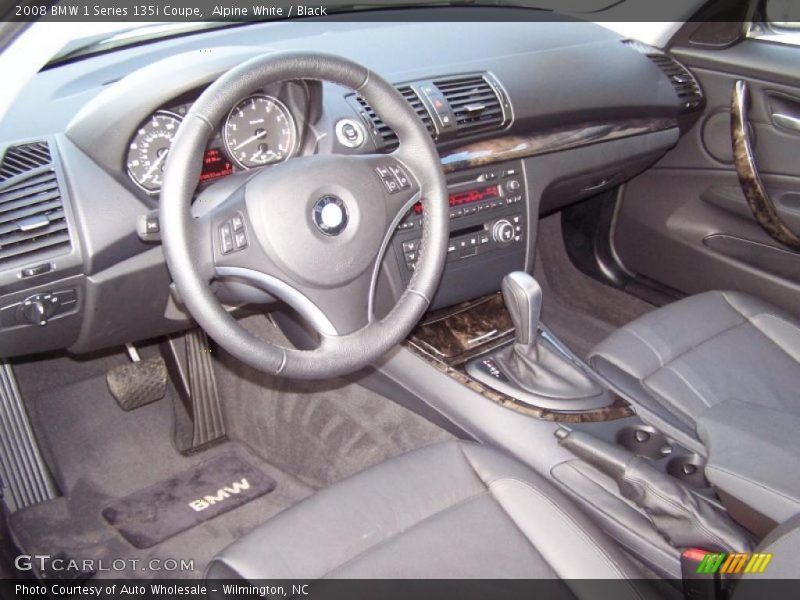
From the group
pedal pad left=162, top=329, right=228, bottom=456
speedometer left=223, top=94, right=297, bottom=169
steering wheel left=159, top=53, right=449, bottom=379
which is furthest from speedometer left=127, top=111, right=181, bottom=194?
pedal pad left=162, top=329, right=228, bottom=456

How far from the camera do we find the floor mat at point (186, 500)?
224 cm

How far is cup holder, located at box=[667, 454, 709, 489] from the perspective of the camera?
1.85 metres

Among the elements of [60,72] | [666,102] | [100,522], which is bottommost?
[100,522]

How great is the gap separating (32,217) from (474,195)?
1.12 meters

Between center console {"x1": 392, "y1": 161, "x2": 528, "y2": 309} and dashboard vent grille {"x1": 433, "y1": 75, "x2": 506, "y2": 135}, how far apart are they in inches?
4.7

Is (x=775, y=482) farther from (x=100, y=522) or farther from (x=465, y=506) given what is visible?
(x=100, y=522)

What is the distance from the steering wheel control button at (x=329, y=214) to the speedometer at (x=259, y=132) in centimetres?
35

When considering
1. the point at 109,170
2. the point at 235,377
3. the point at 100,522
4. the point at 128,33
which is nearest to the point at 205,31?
the point at 128,33

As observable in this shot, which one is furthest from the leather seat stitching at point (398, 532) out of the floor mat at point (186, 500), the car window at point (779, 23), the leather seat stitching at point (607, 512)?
the car window at point (779, 23)

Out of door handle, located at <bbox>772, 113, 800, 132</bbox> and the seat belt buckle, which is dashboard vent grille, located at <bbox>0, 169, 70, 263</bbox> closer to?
the seat belt buckle

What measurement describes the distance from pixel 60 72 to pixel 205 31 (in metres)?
0.44

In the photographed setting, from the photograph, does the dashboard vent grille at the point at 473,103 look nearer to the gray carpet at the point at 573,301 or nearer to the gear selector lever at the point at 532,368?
the gear selector lever at the point at 532,368

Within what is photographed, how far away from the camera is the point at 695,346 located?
218 cm

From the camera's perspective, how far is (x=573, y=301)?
127 inches
